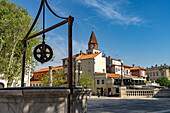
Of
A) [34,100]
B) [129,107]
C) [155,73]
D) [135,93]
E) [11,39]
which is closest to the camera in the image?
[34,100]

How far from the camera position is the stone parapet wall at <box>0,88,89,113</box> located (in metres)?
3.53

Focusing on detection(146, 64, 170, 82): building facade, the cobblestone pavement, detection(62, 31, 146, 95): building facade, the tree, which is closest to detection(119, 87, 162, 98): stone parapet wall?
the cobblestone pavement

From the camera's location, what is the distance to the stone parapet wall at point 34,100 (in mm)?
3525

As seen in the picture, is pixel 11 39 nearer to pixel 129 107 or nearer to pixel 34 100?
pixel 129 107

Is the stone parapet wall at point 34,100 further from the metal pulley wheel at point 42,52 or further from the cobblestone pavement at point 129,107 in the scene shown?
the cobblestone pavement at point 129,107

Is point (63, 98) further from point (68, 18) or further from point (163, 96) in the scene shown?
point (163, 96)

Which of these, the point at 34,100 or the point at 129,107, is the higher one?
the point at 34,100

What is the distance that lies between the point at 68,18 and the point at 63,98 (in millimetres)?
2237

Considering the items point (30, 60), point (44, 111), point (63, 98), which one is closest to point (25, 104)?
point (44, 111)

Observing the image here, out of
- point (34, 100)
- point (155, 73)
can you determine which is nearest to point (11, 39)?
point (34, 100)

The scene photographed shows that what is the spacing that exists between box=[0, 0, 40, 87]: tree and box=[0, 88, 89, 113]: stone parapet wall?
15.4 m

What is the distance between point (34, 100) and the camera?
357 cm

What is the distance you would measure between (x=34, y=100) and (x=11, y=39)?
1827cm

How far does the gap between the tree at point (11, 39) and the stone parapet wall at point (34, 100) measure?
1540 cm
